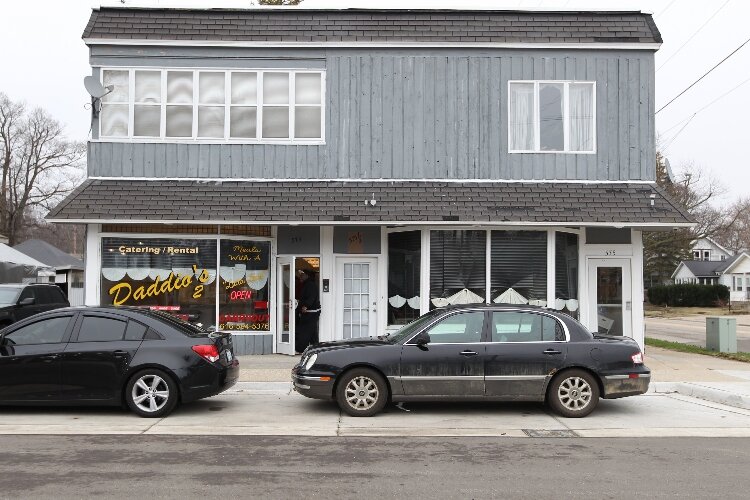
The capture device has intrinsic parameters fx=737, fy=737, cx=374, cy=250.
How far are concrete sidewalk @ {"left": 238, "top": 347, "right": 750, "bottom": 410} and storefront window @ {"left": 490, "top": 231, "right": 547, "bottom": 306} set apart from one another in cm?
265

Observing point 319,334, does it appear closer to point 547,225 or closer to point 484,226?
point 484,226

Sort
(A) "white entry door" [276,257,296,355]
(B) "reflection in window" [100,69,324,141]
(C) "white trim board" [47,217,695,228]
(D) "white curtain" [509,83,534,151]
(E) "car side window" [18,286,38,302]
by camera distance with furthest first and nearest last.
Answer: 1. (E) "car side window" [18,286,38,302]
2. (D) "white curtain" [509,83,534,151]
3. (B) "reflection in window" [100,69,324,141]
4. (A) "white entry door" [276,257,296,355]
5. (C) "white trim board" [47,217,695,228]

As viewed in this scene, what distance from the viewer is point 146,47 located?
1525 centimetres

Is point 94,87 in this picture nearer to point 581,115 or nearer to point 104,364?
point 104,364

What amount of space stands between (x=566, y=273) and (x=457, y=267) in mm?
2269

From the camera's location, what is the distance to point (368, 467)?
6.96 m

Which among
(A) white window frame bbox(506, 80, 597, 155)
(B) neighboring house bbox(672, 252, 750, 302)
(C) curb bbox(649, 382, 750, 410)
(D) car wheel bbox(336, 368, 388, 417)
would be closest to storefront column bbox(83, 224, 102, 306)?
(D) car wheel bbox(336, 368, 388, 417)

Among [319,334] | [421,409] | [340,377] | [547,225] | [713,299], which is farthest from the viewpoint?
[713,299]

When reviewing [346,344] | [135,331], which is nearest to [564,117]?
[346,344]

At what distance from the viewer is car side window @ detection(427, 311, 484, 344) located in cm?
961

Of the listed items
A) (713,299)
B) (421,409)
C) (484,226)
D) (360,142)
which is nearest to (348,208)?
(360,142)

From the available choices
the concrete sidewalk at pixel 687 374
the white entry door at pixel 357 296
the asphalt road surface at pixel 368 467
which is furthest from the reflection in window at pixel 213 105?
the asphalt road surface at pixel 368 467

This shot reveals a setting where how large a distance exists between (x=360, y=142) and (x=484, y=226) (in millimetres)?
3152

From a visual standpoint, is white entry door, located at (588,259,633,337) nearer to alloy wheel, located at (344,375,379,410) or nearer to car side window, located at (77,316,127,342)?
alloy wheel, located at (344,375,379,410)
